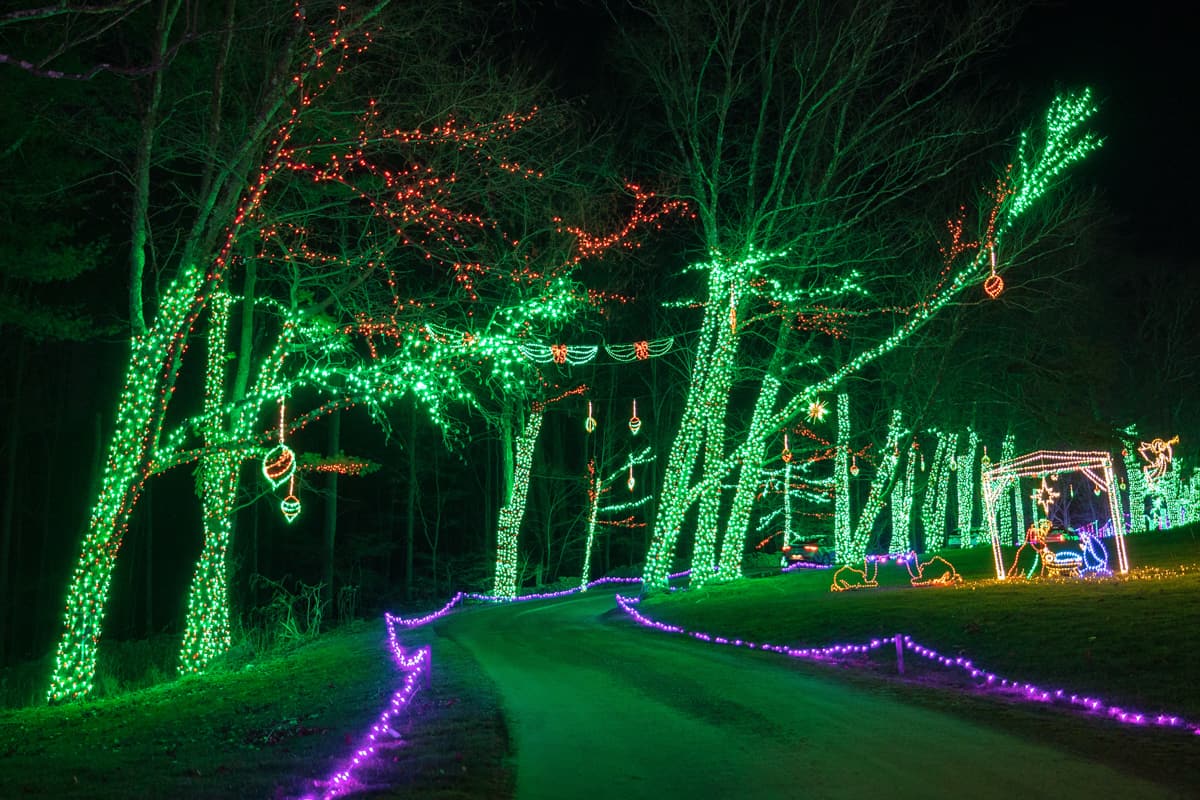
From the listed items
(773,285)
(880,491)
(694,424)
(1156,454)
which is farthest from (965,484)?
(694,424)

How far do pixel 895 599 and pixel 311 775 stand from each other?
11.6 meters

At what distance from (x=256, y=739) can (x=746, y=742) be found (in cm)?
428

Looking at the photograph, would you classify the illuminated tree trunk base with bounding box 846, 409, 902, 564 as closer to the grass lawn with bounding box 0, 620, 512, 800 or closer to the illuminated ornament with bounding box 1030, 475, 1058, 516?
the illuminated ornament with bounding box 1030, 475, 1058, 516

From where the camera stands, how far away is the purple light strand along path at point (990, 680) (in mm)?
7992

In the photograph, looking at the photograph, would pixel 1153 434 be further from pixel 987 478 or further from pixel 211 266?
pixel 211 266

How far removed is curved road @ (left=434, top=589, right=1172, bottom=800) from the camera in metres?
6.22

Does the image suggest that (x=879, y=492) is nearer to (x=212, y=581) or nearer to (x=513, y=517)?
(x=513, y=517)

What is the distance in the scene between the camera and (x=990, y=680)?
10086 mm

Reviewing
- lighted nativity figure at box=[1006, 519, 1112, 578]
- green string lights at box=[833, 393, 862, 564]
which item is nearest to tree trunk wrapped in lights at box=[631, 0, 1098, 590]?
lighted nativity figure at box=[1006, 519, 1112, 578]

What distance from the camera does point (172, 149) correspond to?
45.3 feet

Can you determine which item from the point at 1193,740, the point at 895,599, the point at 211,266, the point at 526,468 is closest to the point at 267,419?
the point at 526,468

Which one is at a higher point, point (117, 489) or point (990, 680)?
point (117, 489)

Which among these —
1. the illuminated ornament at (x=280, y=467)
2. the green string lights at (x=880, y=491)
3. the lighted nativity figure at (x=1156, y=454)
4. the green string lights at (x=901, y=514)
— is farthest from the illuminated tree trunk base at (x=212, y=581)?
the green string lights at (x=901, y=514)

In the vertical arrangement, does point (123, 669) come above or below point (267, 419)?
below
